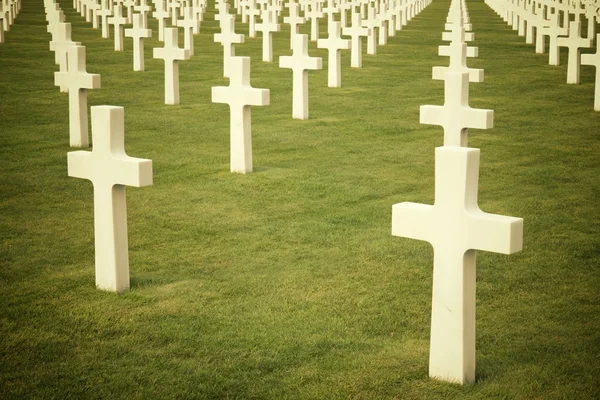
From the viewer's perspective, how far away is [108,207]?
5.60 m

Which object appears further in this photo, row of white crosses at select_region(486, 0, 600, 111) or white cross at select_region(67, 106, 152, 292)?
row of white crosses at select_region(486, 0, 600, 111)

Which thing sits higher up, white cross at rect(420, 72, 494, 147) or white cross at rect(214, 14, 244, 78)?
white cross at rect(214, 14, 244, 78)

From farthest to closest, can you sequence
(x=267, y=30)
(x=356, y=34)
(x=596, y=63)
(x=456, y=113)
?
(x=267, y=30), (x=356, y=34), (x=596, y=63), (x=456, y=113)

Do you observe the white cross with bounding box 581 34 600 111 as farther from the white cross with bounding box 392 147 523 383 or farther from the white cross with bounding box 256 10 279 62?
the white cross with bounding box 392 147 523 383

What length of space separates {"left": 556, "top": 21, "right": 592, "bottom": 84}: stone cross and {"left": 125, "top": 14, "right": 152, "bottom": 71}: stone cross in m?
7.03

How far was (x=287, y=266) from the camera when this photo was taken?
6328mm

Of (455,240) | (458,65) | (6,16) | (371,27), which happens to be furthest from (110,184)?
(6,16)

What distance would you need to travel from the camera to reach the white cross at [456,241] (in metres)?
4.22

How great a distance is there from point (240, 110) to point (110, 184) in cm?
386

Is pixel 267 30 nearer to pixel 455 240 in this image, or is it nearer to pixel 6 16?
pixel 6 16

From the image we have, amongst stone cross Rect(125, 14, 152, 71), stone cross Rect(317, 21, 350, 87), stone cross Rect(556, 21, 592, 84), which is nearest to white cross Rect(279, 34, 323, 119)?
stone cross Rect(317, 21, 350, 87)

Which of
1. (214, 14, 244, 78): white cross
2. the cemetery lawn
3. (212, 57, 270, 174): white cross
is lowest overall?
the cemetery lawn

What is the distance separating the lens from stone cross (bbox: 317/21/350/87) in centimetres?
1560

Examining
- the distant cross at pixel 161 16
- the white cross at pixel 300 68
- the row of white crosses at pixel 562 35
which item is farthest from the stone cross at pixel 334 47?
the distant cross at pixel 161 16
